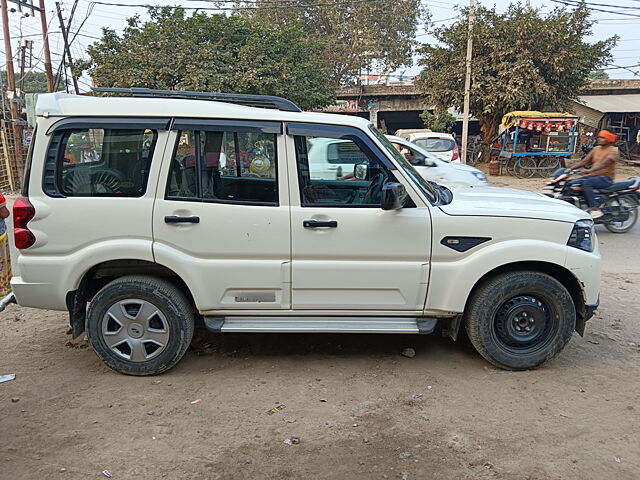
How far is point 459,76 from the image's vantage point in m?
22.0

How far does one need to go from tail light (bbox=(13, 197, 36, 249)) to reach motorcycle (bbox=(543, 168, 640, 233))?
8.24 meters

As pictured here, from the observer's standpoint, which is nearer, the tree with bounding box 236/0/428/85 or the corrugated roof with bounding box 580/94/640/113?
the corrugated roof with bounding box 580/94/640/113

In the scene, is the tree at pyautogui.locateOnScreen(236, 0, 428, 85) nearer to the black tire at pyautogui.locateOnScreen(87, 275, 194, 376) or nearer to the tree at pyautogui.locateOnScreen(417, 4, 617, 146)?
the tree at pyautogui.locateOnScreen(417, 4, 617, 146)

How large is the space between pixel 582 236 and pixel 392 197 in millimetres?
1421

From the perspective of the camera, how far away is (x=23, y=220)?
3656mm

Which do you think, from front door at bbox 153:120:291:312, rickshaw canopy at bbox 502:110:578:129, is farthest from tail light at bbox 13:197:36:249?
rickshaw canopy at bbox 502:110:578:129

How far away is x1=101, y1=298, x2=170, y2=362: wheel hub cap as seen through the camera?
12.5 feet

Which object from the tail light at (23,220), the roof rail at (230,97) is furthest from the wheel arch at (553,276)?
the tail light at (23,220)

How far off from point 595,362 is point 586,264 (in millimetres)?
891

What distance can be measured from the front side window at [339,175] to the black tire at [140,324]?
3.93ft

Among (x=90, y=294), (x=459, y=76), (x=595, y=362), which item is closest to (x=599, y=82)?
(x=459, y=76)

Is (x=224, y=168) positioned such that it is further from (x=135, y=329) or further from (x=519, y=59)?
(x=519, y=59)

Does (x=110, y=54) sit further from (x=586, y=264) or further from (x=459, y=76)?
(x=586, y=264)

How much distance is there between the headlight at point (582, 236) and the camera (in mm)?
3773
